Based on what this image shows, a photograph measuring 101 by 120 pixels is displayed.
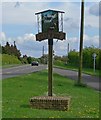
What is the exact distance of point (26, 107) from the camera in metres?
12.7

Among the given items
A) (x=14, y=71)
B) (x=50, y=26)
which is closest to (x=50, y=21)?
(x=50, y=26)

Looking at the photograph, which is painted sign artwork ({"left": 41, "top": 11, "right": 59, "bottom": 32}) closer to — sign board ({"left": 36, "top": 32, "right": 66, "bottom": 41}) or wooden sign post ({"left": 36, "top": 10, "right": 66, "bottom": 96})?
wooden sign post ({"left": 36, "top": 10, "right": 66, "bottom": 96})

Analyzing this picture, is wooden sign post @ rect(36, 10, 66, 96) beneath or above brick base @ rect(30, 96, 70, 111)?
above

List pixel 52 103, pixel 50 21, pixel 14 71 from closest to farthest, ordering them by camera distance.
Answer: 1. pixel 52 103
2. pixel 50 21
3. pixel 14 71

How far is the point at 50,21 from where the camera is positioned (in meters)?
14.0

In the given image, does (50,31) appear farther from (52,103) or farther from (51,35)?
(52,103)

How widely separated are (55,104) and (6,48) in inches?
4078

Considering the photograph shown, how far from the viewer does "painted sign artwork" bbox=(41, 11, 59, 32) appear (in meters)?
14.0

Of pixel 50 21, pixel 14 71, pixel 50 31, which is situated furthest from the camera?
pixel 14 71

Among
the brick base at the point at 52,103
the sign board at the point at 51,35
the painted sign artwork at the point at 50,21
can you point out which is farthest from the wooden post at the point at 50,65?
the brick base at the point at 52,103

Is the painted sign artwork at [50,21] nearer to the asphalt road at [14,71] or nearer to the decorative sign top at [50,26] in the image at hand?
the decorative sign top at [50,26]

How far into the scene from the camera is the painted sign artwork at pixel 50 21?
45.8 feet

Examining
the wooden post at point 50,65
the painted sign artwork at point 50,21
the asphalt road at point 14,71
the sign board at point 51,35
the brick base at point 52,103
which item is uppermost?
the painted sign artwork at point 50,21

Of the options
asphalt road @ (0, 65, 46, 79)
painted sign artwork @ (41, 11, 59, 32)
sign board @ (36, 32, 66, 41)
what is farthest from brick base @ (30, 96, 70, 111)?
asphalt road @ (0, 65, 46, 79)
